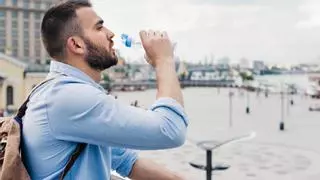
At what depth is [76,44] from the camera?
73 cm

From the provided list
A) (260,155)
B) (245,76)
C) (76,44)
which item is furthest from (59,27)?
(245,76)

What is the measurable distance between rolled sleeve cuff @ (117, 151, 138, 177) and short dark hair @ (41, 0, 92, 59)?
269 mm

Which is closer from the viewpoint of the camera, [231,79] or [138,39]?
[138,39]

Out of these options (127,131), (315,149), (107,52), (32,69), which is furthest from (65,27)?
(32,69)

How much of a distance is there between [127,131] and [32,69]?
17685mm


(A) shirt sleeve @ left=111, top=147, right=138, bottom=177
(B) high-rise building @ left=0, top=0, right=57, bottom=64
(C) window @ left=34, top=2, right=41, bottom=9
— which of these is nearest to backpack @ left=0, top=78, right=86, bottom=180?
(A) shirt sleeve @ left=111, top=147, right=138, bottom=177

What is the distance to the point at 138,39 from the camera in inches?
31.4

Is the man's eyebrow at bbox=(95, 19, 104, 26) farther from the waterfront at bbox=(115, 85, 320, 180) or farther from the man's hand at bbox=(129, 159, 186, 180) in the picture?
the waterfront at bbox=(115, 85, 320, 180)

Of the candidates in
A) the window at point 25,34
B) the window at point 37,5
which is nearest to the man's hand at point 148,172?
the window at point 37,5

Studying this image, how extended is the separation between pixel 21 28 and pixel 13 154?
36497mm

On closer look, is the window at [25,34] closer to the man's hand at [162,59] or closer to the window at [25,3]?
the window at [25,3]

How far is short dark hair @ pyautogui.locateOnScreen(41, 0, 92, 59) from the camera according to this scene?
2.40ft

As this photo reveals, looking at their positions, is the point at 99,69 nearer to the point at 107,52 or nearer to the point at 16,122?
the point at 107,52

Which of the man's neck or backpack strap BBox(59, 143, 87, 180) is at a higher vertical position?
the man's neck
